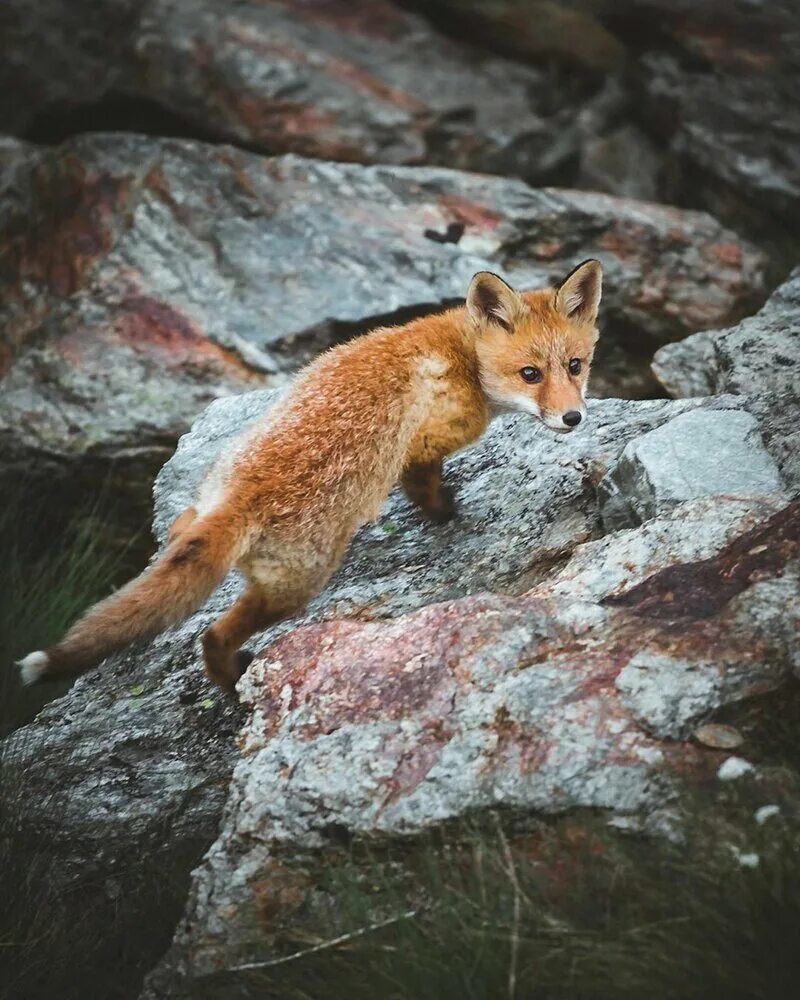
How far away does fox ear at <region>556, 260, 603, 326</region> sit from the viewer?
5.39 metres

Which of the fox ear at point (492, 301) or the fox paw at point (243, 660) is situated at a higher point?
the fox ear at point (492, 301)

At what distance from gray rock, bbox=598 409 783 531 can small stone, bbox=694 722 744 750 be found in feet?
3.59

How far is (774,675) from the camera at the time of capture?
3.31m

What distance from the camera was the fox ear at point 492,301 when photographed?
209 inches

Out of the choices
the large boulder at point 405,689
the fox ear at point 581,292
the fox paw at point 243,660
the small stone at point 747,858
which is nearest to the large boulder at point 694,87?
the fox ear at point 581,292

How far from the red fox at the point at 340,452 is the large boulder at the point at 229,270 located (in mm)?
2350

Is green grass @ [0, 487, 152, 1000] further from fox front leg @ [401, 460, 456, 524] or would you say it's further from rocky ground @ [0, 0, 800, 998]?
fox front leg @ [401, 460, 456, 524]

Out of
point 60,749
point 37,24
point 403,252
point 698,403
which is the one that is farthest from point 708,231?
point 60,749

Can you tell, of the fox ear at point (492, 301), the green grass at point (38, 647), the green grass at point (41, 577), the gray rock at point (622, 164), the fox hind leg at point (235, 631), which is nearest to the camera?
the green grass at point (38, 647)

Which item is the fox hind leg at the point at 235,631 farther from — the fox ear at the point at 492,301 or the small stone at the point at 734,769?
the small stone at the point at 734,769

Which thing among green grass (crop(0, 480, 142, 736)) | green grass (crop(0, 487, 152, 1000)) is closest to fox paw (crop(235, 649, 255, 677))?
green grass (crop(0, 487, 152, 1000))

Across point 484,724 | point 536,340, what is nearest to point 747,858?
point 484,724

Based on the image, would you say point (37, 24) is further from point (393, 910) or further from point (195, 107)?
point (393, 910)

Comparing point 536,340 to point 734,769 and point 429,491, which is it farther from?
point 734,769
